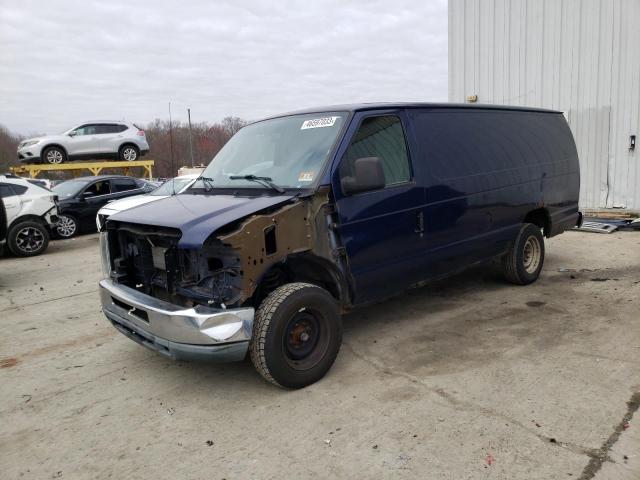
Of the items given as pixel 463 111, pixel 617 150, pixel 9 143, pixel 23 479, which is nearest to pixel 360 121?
pixel 463 111

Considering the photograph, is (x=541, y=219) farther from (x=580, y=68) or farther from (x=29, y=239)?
(x=29, y=239)

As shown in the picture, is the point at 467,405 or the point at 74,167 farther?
the point at 74,167

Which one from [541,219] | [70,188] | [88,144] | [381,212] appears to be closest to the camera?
[381,212]

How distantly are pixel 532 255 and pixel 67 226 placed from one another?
36.5 ft

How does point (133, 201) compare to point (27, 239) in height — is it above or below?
above

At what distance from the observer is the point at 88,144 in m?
16.7

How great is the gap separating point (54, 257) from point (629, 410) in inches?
406

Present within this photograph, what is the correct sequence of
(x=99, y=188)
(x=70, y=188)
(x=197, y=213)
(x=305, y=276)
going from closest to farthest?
(x=197, y=213), (x=305, y=276), (x=70, y=188), (x=99, y=188)

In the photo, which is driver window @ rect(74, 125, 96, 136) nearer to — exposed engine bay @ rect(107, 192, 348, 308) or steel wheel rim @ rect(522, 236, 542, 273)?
exposed engine bay @ rect(107, 192, 348, 308)

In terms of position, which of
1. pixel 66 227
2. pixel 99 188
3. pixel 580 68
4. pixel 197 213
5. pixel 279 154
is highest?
pixel 580 68

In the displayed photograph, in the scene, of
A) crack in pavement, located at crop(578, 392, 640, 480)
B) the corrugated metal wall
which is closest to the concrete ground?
crack in pavement, located at crop(578, 392, 640, 480)

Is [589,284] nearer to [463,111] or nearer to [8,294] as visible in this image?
[463,111]

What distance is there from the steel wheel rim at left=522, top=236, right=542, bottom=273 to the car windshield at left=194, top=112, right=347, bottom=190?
3320 mm

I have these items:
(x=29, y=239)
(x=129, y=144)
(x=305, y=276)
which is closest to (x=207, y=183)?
(x=305, y=276)
